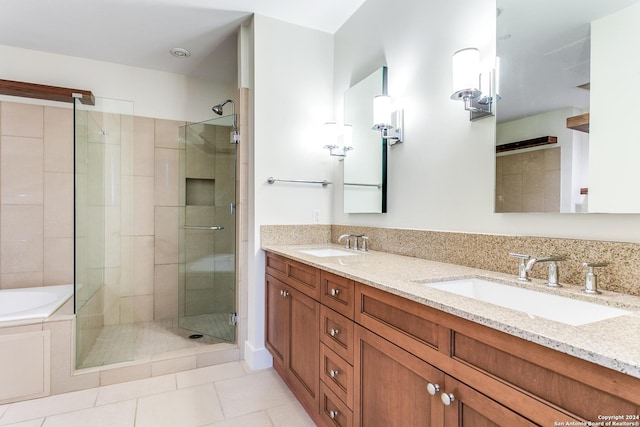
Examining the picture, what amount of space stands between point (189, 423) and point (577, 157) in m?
2.15

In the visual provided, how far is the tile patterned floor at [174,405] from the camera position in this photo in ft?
5.91

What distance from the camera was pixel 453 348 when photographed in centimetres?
90

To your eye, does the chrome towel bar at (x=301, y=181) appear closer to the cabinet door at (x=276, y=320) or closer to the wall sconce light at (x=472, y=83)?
the cabinet door at (x=276, y=320)

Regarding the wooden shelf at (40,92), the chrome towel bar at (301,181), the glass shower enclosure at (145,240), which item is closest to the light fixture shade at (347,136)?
the chrome towel bar at (301,181)

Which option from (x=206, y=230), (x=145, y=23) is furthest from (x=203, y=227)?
(x=145, y=23)

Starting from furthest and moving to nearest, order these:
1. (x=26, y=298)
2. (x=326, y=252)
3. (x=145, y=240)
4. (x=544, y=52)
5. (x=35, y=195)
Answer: (x=145, y=240) → (x=35, y=195) → (x=26, y=298) → (x=326, y=252) → (x=544, y=52)

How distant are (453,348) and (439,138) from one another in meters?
1.18

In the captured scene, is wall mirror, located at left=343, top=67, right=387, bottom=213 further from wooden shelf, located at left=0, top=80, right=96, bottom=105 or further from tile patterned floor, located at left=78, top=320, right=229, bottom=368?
wooden shelf, located at left=0, top=80, right=96, bottom=105

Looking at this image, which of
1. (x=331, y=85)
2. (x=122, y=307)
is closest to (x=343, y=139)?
(x=331, y=85)

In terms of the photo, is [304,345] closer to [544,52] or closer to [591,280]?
[591,280]

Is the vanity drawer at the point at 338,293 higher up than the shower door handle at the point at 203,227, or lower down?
lower down

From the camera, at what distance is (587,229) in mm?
1148

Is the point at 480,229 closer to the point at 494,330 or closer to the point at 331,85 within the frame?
the point at 494,330

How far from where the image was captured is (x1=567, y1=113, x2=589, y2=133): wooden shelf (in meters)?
1.14
